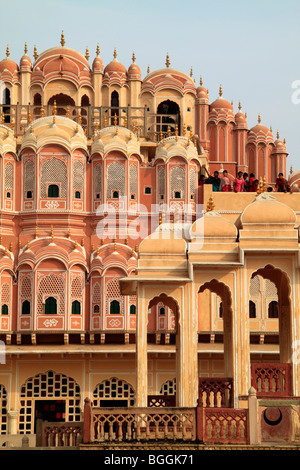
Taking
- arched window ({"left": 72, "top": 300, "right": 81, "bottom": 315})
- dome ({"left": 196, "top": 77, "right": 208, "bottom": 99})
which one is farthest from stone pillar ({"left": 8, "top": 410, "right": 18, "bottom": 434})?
dome ({"left": 196, "top": 77, "right": 208, "bottom": 99})

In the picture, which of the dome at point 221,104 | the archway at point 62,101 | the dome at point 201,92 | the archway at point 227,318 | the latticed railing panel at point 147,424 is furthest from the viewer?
the dome at point 221,104

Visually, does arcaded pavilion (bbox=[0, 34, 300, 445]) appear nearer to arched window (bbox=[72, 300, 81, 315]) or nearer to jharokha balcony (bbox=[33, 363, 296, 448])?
arched window (bbox=[72, 300, 81, 315])

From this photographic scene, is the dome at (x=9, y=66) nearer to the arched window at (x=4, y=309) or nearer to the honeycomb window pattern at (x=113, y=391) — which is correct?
the arched window at (x=4, y=309)

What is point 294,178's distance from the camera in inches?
1842

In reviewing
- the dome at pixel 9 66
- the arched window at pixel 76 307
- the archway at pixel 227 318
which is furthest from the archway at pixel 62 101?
the archway at pixel 227 318

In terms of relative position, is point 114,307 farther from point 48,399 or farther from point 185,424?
point 185,424

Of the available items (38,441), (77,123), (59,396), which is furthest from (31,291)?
(38,441)

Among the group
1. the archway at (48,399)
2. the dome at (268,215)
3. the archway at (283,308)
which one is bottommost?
the archway at (48,399)

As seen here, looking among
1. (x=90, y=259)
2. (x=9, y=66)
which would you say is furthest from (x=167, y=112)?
(x=90, y=259)

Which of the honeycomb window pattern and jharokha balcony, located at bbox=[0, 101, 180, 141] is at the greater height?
jharokha balcony, located at bbox=[0, 101, 180, 141]

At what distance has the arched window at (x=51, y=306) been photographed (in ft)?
117

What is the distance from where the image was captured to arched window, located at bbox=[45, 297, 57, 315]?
117 ft

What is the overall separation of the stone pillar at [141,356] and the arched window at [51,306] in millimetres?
14230

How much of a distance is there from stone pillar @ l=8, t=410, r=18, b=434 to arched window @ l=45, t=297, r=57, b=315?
340 cm
